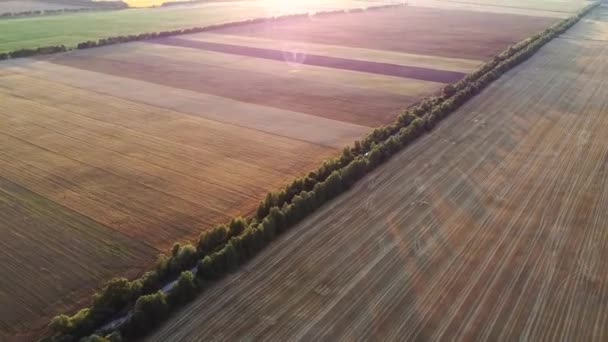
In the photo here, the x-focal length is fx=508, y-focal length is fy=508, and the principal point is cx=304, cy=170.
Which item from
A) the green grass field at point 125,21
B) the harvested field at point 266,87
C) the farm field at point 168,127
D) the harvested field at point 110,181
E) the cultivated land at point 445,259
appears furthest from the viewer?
the green grass field at point 125,21

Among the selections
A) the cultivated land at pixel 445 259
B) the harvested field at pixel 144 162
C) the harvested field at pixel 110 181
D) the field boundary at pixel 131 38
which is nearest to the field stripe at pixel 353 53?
the field boundary at pixel 131 38

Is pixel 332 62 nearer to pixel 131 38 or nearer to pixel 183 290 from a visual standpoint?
pixel 131 38

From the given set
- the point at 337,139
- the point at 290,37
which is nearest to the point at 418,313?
the point at 337,139

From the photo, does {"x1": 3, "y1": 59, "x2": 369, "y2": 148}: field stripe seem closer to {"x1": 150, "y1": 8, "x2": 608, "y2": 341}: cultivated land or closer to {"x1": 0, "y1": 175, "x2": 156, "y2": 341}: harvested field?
{"x1": 150, "y1": 8, "x2": 608, "y2": 341}: cultivated land

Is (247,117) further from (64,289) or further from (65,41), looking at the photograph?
(65,41)

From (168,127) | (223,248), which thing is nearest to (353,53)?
(168,127)

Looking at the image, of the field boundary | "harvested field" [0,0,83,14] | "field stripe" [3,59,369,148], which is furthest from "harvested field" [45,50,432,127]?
"harvested field" [0,0,83,14]

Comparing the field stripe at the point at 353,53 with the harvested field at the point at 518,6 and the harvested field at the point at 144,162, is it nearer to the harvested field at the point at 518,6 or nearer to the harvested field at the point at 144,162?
the harvested field at the point at 144,162

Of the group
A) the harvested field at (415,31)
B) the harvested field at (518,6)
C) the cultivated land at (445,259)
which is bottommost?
the cultivated land at (445,259)
